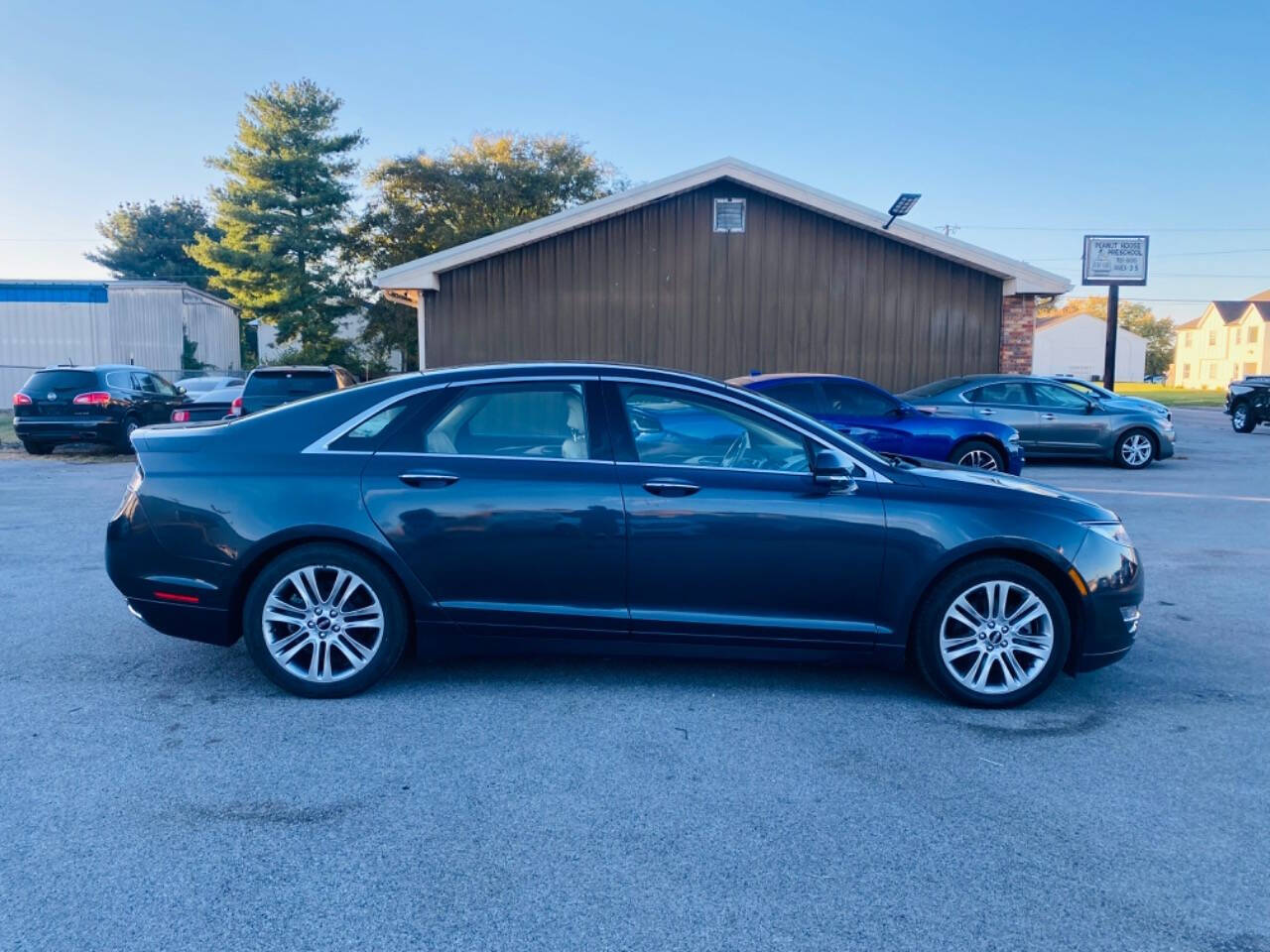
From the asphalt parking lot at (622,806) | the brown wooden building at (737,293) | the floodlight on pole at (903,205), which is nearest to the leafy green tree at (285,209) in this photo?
the brown wooden building at (737,293)

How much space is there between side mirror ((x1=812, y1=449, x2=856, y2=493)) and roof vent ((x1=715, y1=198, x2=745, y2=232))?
13.6 metres

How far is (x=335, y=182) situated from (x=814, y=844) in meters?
35.3

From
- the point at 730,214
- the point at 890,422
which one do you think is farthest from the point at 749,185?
the point at 890,422

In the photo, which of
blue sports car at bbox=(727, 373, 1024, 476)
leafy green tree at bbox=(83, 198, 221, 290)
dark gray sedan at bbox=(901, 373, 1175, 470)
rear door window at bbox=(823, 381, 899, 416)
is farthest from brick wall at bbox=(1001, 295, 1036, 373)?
leafy green tree at bbox=(83, 198, 221, 290)

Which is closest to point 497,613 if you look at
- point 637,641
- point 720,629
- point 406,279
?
point 637,641

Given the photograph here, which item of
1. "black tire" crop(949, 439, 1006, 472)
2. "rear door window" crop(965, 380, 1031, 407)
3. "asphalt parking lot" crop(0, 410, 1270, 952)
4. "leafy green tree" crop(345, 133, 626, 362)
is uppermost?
"leafy green tree" crop(345, 133, 626, 362)

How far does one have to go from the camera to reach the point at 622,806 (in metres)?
3.38

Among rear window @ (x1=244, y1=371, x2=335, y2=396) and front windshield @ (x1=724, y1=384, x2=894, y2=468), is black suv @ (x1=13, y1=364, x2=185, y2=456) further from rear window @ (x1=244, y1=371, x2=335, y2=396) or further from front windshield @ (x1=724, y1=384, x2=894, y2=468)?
front windshield @ (x1=724, y1=384, x2=894, y2=468)

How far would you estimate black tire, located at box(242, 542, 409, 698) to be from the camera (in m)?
4.36

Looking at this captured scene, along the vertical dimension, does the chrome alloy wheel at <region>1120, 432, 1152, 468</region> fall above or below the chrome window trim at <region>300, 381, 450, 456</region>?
below

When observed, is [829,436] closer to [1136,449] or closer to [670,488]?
[670,488]

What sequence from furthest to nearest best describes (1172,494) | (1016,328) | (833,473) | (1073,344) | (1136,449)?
(1073,344) < (1016,328) < (1136,449) < (1172,494) < (833,473)

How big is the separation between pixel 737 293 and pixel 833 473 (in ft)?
44.1

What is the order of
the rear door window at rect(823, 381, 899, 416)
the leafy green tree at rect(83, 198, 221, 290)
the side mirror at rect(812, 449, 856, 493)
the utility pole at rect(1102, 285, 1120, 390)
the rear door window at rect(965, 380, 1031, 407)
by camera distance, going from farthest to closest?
1. the leafy green tree at rect(83, 198, 221, 290)
2. the utility pole at rect(1102, 285, 1120, 390)
3. the rear door window at rect(965, 380, 1031, 407)
4. the rear door window at rect(823, 381, 899, 416)
5. the side mirror at rect(812, 449, 856, 493)
